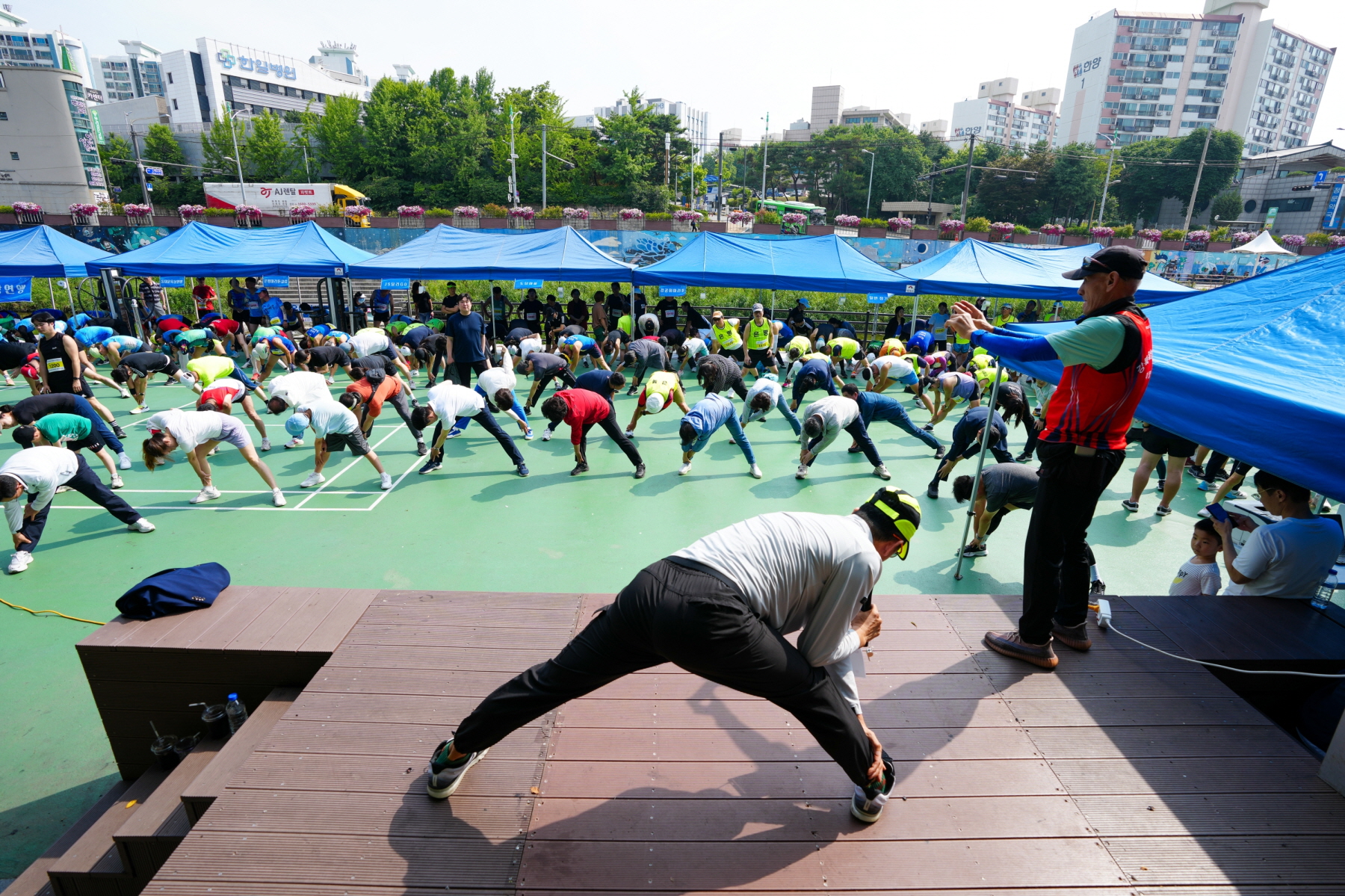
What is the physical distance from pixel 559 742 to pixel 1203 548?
447 cm

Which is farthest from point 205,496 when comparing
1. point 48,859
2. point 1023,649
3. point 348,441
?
point 1023,649

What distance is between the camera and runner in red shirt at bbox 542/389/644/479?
25.4 ft

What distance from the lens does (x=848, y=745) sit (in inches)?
88.4

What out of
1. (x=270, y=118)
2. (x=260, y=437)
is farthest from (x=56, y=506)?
(x=270, y=118)

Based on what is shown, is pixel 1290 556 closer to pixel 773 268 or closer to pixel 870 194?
pixel 773 268

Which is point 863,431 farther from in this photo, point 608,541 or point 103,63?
point 103,63

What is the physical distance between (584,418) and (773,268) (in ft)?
25.0

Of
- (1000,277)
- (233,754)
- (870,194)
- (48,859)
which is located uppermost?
(870,194)

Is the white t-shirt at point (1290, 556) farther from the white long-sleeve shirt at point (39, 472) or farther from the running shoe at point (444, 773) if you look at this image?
the white long-sleeve shirt at point (39, 472)

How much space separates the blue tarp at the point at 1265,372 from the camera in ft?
8.77

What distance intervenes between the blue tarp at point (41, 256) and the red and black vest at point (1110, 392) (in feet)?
59.2

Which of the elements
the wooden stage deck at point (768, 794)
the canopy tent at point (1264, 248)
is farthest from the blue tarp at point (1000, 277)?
the canopy tent at point (1264, 248)

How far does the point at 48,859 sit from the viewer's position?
3291 mm

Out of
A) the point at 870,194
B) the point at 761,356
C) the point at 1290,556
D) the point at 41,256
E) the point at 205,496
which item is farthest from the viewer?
the point at 870,194
